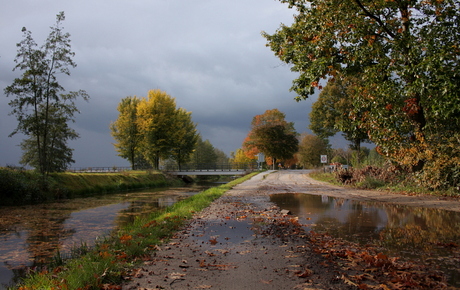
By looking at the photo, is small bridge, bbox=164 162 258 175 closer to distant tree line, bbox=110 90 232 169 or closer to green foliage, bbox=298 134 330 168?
distant tree line, bbox=110 90 232 169

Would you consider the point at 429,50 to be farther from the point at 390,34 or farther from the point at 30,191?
the point at 30,191

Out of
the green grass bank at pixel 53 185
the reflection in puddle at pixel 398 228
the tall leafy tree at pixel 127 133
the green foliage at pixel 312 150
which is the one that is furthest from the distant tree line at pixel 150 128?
the reflection in puddle at pixel 398 228

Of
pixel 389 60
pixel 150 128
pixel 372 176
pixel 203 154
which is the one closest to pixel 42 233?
pixel 389 60

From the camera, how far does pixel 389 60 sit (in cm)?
1269

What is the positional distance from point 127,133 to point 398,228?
49208mm

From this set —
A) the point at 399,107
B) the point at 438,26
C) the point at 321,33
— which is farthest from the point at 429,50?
the point at 321,33

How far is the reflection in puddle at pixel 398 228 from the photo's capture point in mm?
5453

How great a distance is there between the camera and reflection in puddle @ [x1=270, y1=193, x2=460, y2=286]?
5.45 metres

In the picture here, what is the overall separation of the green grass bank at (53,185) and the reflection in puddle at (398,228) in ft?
58.8

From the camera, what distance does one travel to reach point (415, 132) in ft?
47.7

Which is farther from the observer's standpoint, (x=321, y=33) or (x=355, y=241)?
(x=321, y=33)

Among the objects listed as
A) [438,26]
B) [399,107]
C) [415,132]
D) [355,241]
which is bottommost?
[355,241]

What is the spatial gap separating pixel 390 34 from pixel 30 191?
893 inches

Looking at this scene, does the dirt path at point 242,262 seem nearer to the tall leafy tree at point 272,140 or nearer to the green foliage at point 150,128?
the green foliage at point 150,128
